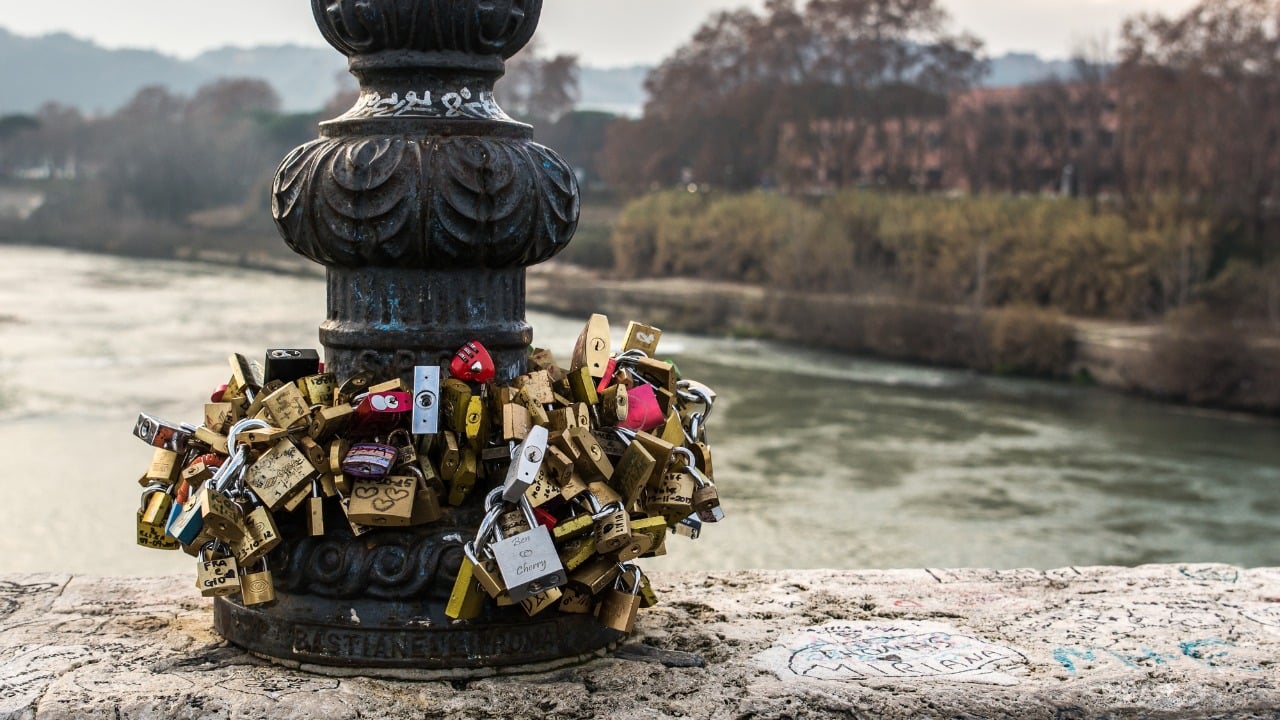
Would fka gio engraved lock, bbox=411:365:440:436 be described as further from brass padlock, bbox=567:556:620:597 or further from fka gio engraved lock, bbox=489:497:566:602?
brass padlock, bbox=567:556:620:597

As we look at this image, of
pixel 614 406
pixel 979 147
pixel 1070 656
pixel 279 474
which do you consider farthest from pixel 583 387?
pixel 979 147

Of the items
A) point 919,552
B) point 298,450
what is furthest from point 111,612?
point 919,552

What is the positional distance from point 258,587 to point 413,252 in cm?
76

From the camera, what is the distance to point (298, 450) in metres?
3.07

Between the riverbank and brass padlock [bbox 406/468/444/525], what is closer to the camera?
brass padlock [bbox 406/468/444/525]

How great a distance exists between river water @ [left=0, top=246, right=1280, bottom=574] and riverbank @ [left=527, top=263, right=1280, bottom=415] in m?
0.92

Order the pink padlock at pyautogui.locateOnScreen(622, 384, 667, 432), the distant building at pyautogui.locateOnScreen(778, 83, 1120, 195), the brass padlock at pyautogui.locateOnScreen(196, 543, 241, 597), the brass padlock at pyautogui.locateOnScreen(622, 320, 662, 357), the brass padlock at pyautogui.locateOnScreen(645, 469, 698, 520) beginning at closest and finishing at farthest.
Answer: the brass padlock at pyautogui.locateOnScreen(196, 543, 241, 597) → the brass padlock at pyautogui.locateOnScreen(645, 469, 698, 520) → the pink padlock at pyautogui.locateOnScreen(622, 384, 667, 432) → the brass padlock at pyautogui.locateOnScreen(622, 320, 662, 357) → the distant building at pyautogui.locateOnScreen(778, 83, 1120, 195)

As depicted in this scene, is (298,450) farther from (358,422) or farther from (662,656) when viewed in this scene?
(662,656)

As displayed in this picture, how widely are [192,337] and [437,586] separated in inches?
1262

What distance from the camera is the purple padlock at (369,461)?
10.0ft

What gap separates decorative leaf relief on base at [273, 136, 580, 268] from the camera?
3189 millimetres

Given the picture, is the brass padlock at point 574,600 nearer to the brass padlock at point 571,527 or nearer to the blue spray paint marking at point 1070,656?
the brass padlock at point 571,527

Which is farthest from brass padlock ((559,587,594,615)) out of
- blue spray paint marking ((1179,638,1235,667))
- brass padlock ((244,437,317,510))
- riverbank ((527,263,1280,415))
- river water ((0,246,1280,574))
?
riverbank ((527,263,1280,415))

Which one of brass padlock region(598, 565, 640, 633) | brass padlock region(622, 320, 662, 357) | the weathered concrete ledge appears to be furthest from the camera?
brass padlock region(622, 320, 662, 357)
